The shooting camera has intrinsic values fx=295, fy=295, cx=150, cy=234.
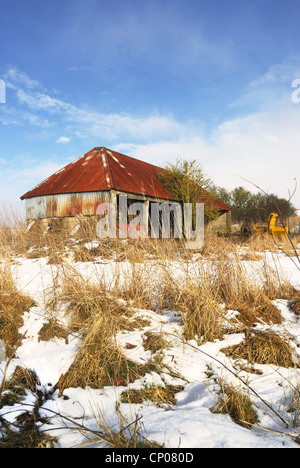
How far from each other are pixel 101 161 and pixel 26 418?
14.8 m

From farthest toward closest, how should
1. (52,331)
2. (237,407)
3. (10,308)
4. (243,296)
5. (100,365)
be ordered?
1. (243,296)
2. (10,308)
3. (52,331)
4. (100,365)
5. (237,407)

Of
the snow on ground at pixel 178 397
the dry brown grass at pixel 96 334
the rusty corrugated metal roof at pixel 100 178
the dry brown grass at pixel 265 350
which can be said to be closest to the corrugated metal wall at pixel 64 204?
the rusty corrugated metal roof at pixel 100 178

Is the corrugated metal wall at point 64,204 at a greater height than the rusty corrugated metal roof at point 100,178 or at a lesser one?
lesser

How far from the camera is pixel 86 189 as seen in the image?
46.3 ft

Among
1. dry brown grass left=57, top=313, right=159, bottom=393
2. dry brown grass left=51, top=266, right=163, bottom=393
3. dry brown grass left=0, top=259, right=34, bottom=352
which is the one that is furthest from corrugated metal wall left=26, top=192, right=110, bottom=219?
dry brown grass left=57, top=313, right=159, bottom=393

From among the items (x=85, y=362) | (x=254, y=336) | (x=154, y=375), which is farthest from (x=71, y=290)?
(x=254, y=336)

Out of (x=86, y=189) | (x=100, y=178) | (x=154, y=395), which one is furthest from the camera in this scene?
(x=100, y=178)

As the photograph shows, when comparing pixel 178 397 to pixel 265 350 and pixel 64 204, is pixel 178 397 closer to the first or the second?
pixel 265 350

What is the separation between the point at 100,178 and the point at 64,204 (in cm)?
226

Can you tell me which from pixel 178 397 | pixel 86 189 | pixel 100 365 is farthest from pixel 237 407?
pixel 86 189

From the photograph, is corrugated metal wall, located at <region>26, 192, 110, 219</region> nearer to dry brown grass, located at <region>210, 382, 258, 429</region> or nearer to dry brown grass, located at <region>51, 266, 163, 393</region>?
dry brown grass, located at <region>51, 266, 163, 393</region>

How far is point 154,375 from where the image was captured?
104 inches

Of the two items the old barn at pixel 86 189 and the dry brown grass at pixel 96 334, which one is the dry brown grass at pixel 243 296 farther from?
the old barn at pixel 86 189

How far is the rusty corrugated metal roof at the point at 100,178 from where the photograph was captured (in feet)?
46.9
